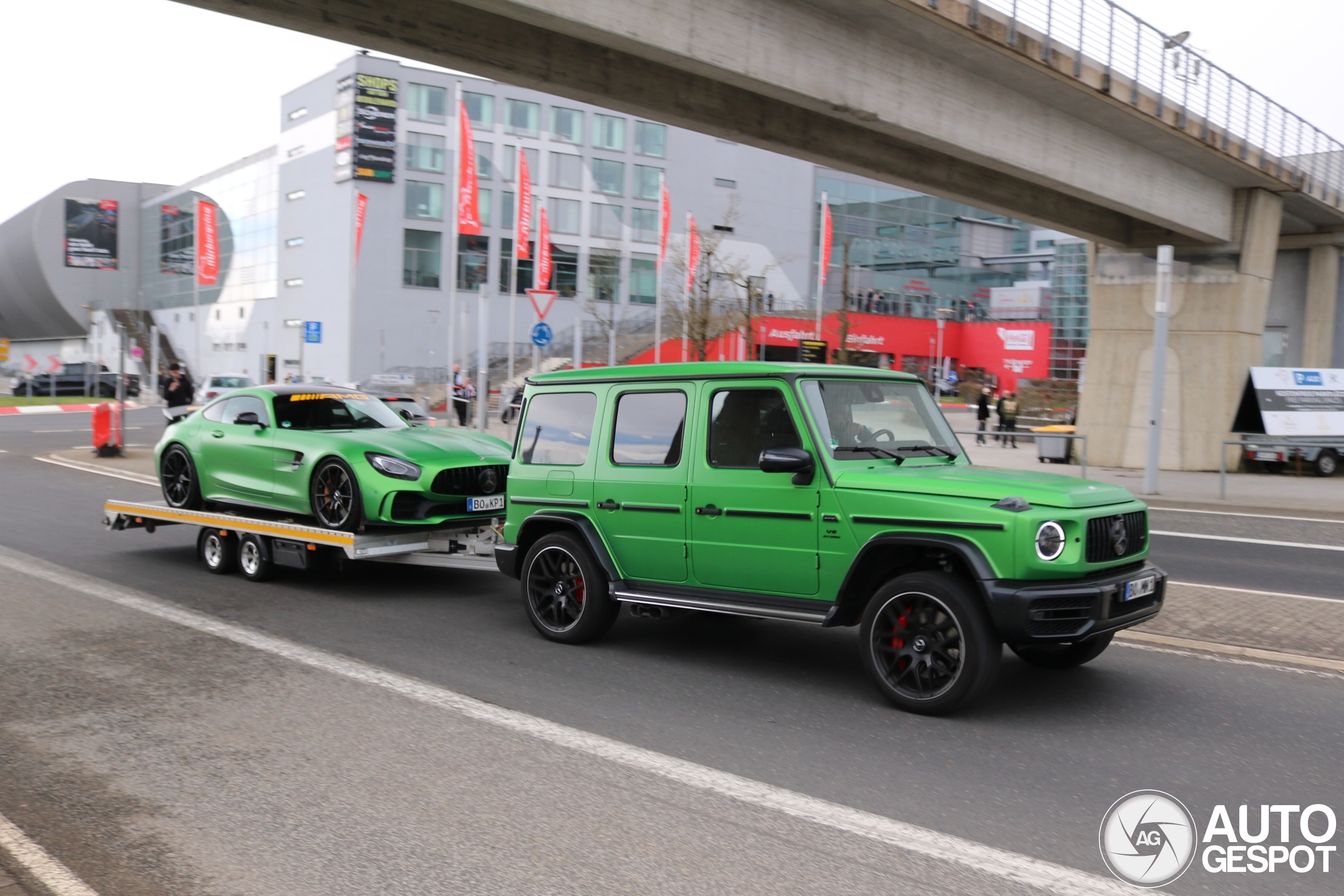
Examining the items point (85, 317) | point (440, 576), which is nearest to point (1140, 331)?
point (440, 576)

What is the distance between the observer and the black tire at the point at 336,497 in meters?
9.04

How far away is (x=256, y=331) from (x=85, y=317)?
31.2 m

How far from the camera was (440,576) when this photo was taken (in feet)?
34.4

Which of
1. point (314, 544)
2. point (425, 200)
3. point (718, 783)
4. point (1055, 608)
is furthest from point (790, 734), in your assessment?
point (425, 200)

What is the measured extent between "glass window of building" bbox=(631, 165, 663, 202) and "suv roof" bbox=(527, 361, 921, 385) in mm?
60505

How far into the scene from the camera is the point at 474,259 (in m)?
61.4

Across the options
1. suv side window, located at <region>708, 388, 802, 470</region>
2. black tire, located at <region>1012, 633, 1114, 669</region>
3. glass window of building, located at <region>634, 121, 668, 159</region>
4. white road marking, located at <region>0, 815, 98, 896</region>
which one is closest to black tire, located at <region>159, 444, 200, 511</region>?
suv side window, located at <region>708, 388, 802, 470</region>

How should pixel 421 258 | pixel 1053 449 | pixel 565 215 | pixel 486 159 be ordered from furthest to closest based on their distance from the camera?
pixel 565 215 → pixel 486 159 → pixel 421 258 → pixel 1053 449

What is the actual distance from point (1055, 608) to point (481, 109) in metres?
60.2

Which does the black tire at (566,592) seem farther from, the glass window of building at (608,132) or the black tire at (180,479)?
the glass window of building at (608,132)

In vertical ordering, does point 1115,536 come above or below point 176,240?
below

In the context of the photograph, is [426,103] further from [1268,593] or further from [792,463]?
[792,463]

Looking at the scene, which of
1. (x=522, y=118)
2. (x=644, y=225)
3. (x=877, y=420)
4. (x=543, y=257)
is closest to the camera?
(x=877, y=420)

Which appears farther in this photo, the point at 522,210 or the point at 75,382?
the point at 75,382
